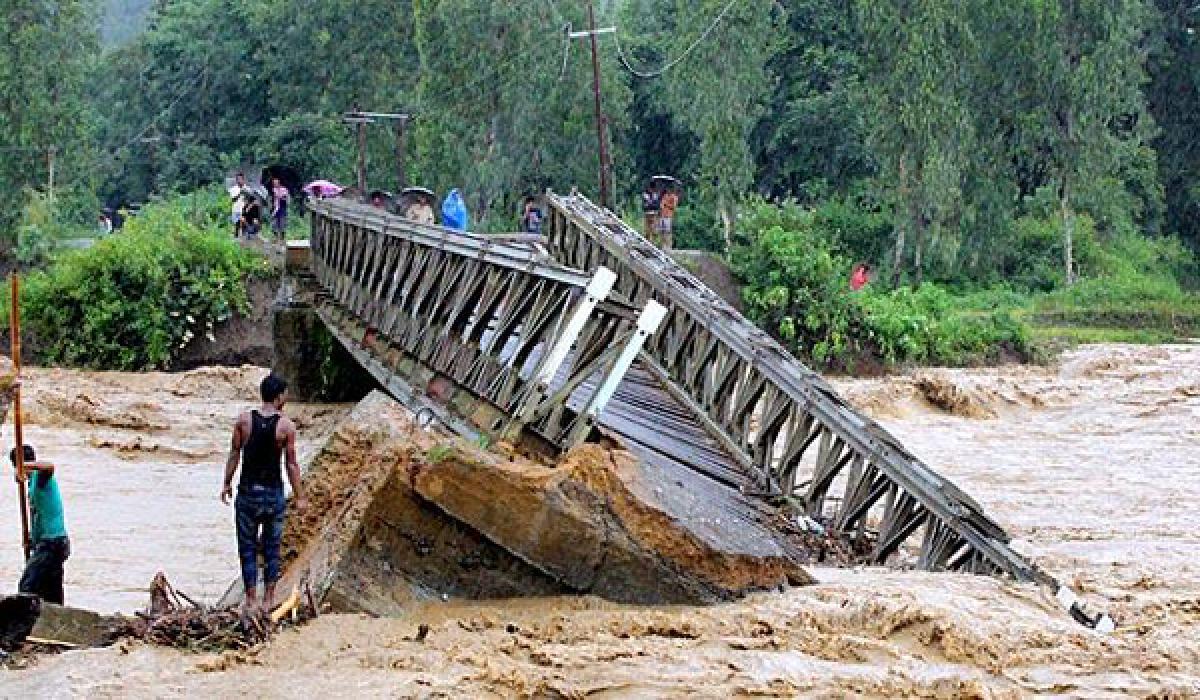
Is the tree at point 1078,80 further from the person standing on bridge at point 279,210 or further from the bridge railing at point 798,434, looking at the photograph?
the bridge railing at point 798,434

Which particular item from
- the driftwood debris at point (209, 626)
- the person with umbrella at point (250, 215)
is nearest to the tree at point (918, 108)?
the person with umbrella at point (250, 215)

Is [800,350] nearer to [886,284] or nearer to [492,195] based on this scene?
[886,284]

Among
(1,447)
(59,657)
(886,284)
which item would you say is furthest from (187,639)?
(886,284)

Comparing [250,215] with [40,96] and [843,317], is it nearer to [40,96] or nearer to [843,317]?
[843,317]

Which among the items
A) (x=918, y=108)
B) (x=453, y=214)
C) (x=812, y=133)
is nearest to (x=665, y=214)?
(x=918, y=108)

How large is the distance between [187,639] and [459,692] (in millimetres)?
1746

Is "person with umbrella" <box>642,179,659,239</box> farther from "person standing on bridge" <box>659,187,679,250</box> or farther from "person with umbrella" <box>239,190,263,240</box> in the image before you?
"person with umbrella" <box>239,190,263,240</box>

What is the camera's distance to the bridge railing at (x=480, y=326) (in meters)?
12.3

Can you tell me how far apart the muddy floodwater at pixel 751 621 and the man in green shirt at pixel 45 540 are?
161cm

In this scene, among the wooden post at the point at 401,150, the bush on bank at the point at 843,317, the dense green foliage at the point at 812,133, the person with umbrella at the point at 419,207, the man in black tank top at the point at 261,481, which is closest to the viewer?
the man in black tank top at the point at 261,481

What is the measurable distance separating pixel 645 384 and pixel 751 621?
29.2 ft

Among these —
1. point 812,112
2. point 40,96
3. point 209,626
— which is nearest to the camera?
point 209,626

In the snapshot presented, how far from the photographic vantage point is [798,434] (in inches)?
591

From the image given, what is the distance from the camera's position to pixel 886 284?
48188 mm
